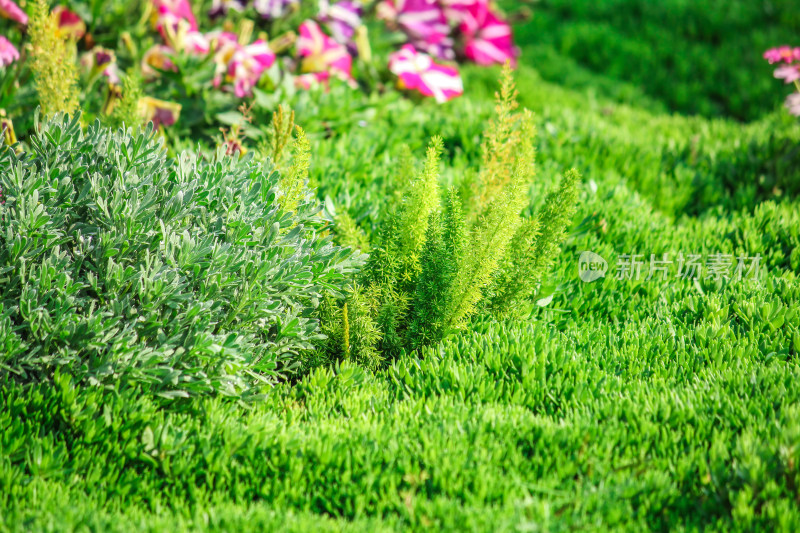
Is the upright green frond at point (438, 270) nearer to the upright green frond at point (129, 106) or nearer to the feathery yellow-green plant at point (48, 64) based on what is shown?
the upright green frond at point (129, 106)

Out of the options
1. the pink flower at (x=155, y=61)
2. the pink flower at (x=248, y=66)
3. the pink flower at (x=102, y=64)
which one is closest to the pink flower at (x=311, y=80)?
the pink flower at (x=248, y=66)

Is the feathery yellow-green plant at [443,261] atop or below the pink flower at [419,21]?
below

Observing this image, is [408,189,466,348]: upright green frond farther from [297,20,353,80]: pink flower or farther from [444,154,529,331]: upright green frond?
[297,20,353,80]: pink flower

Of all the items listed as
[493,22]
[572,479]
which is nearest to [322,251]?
[572,479]

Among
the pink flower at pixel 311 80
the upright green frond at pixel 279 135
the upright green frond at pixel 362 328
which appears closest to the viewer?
the upright green frond at pixel 362 328

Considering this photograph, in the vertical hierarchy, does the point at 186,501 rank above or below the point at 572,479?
below

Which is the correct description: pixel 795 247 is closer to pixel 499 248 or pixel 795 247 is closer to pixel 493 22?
pixel 499 248

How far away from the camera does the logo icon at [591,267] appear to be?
10.5 feet

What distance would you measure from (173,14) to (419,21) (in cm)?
214

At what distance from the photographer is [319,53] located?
462 centimetres

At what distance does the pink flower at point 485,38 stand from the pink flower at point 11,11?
144 inches

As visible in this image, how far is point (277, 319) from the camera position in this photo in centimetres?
244

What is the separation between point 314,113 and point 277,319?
2.05 metres

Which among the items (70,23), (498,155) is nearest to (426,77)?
(498,155)
